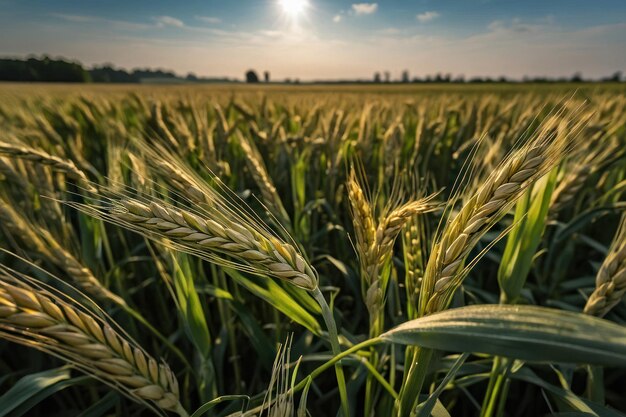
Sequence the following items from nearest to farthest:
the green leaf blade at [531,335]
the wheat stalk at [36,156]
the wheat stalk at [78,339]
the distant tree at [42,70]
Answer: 1. the green leaf blade at [531,335]
2. the wheat stalk at [78,339]
3. the wheat stalk at [36,156]
4. the distant tree at [42,70]

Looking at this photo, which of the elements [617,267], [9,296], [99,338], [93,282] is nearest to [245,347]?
[93,282]

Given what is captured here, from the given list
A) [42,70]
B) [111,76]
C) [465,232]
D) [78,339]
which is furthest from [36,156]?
[111,76]

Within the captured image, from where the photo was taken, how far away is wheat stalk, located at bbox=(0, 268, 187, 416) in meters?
0.50

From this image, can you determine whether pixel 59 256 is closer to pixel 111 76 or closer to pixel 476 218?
pixel 476 218

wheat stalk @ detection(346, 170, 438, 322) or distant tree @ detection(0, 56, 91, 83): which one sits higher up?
wheat stalk @ detection(346, 170, 438, 322)

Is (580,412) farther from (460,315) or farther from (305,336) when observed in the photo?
(305,336)

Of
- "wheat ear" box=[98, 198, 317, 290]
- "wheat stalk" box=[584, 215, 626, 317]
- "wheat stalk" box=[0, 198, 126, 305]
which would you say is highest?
"wheat ear" box=[98, 198, 317, 290]

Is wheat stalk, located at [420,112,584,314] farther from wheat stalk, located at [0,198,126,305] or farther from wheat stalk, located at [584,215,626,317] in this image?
wheat stalk, located at [0,198,126,305]

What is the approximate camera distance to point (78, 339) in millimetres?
539

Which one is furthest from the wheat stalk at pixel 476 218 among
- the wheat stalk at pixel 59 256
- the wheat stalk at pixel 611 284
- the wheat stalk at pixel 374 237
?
the wheat stalk at pixel 59 256

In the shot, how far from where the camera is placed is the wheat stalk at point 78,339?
50 centimetres

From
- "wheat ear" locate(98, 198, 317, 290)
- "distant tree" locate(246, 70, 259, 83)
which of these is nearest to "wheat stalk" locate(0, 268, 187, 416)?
"wheat ear" locate(98, 198, 317, 290)

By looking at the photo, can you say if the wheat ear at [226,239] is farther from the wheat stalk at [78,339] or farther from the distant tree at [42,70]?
the distant tree at [42,70]

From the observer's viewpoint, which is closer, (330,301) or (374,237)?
(374,237)
